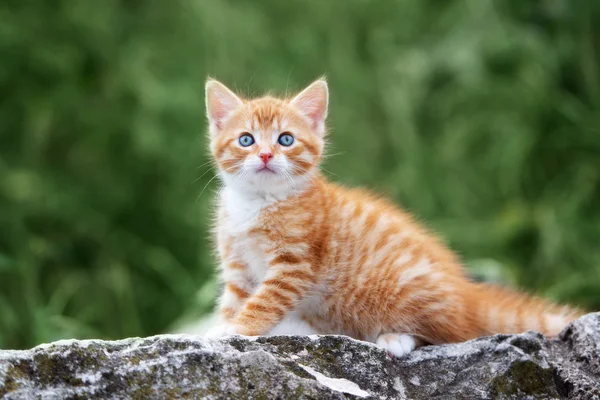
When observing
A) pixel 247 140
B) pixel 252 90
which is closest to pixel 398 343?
pixel 247 140

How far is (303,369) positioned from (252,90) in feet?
8.39

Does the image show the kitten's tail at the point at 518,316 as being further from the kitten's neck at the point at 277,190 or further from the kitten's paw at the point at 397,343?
the kitten's neck at the point at 277,190

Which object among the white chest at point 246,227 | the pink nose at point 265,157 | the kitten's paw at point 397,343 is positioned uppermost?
the pink nose at point 265,157

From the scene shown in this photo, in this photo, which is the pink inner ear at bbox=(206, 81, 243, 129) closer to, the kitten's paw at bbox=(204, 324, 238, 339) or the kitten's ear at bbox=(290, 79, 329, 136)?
the kitten's ear at bbox=(290, 79, 329, 136)

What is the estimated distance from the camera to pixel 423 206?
4992mm

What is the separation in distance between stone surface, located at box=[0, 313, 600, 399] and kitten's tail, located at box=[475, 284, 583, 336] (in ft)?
0.82

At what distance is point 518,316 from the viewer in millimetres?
2482

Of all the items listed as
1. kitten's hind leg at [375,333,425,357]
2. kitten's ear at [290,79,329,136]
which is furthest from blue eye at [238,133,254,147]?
kitten's hind leg at [375,333,425,357]

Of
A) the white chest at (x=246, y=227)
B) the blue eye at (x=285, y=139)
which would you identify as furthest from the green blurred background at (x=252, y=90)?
the blue eye at (x=285, y=139)

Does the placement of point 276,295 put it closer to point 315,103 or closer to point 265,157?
point 265,157

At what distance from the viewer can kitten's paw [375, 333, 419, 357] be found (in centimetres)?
219

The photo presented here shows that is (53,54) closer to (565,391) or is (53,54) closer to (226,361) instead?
(226,361)

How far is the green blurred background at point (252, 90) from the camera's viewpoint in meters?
4.57

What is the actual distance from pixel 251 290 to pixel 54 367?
886 mm
